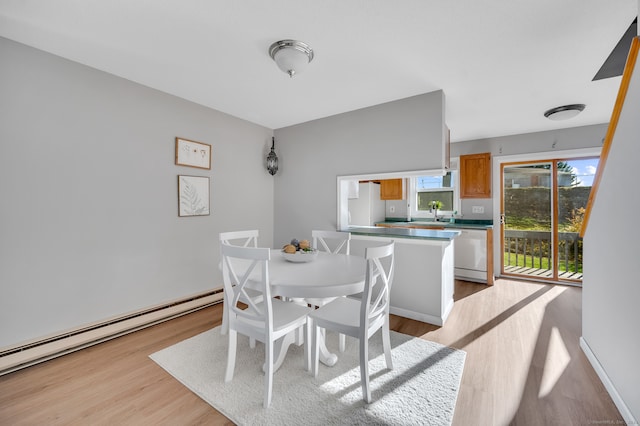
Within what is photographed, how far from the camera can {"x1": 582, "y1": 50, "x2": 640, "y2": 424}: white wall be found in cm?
145

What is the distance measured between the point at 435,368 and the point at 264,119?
136 inches

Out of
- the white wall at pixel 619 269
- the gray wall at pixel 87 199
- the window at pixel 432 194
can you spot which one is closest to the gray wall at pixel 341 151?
the gray wall at pixel 87 199

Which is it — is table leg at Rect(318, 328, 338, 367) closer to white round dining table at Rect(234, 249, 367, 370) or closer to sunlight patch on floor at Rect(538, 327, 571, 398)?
white round dining table at Rect(234, 249, 367, 370)

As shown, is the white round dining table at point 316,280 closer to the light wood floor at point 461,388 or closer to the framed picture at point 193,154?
the light wood floor at point 461,388

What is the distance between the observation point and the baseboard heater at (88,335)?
194 centimetres

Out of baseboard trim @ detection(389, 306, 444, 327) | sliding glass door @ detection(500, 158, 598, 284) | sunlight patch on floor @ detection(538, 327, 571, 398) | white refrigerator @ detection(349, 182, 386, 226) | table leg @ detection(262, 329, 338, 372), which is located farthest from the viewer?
white refrigerator @ detection(349, 182, 386, 226)

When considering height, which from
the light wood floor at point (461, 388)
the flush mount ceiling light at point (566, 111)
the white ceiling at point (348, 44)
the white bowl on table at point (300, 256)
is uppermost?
the white ceiling at point (348, 44)

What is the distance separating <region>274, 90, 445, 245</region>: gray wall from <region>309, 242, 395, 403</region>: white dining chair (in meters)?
1.56

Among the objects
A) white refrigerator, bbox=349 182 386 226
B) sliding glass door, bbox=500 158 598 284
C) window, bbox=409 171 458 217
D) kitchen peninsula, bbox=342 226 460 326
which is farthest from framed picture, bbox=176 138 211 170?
sliding glass door, bbox=500 158 598 284

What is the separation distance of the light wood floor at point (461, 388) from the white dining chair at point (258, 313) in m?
0.40

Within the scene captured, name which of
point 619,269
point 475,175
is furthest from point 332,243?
point 475,175

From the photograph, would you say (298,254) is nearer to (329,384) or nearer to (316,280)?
(316,280)

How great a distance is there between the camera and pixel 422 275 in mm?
2783

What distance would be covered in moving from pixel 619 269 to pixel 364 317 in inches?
64.0
